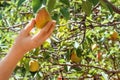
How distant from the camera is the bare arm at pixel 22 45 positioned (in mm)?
1619

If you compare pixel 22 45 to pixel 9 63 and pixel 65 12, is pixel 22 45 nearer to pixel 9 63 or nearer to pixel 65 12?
pixel 9 63

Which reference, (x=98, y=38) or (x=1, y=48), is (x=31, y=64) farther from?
(x=98, y=38)

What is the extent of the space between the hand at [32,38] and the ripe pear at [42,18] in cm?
2

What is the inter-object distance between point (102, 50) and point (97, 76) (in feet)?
1.70

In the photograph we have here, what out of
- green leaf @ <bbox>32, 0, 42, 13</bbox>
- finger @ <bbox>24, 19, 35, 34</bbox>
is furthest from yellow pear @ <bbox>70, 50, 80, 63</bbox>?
green leaf @ <bbox>32, 0, 42, 13</bbox>

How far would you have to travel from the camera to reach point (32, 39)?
1.64 meters

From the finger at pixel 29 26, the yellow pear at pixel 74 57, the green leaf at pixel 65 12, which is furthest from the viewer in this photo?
the yellow pear at pixel 74 57

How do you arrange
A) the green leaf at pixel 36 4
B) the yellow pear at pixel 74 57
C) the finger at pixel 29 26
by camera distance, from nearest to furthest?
the green leaf at pixel 36 4
the finger at pixel 29 26
the yellow pear at pixel 74 57

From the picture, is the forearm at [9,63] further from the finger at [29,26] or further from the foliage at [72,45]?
the foliage at [72,45]

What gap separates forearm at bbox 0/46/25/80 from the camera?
1612 mm

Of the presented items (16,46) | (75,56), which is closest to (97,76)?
(75,56)

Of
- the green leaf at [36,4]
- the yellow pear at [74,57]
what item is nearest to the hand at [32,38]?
the green leaf at [36,4]

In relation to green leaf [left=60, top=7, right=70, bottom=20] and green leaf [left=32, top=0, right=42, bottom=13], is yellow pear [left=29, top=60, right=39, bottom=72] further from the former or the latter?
green leaf [left=32, top=0, right=42, bottom=13]

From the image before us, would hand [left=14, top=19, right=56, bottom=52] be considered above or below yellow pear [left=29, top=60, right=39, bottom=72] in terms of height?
above
